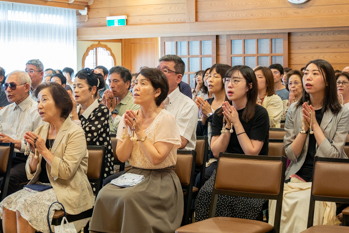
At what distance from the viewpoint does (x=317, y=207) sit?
2.69 meters

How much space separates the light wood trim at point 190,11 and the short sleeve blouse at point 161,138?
6324 mm

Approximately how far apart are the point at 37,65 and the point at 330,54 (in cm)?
545

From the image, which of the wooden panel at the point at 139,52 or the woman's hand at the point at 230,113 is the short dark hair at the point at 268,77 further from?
the wooden panel at the point at 139,52

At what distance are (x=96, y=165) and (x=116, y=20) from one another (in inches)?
282

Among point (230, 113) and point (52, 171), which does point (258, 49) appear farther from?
point (52, 171)

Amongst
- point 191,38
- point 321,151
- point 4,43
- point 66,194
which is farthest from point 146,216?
point 4,43

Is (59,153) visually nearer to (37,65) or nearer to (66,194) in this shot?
(66,194)

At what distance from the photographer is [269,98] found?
16.8ft

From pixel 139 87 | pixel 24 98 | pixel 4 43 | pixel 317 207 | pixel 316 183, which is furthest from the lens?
pixel 4 43

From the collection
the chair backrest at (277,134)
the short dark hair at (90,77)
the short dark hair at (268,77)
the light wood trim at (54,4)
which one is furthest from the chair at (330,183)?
the light wood trim at (54,4)

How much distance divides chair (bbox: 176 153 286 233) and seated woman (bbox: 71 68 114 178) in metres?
1.16

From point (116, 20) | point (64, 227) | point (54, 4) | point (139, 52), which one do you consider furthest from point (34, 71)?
point (139, 52)

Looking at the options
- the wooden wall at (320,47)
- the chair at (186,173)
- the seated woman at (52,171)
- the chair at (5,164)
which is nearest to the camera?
the seated woman at (52,171)

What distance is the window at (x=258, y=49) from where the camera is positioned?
8.52 meters
